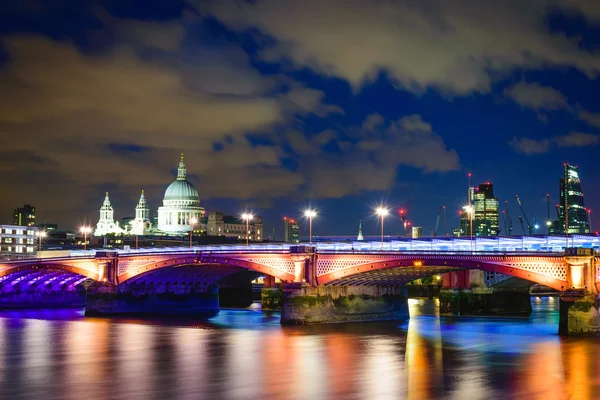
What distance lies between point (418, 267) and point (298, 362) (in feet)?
88.1

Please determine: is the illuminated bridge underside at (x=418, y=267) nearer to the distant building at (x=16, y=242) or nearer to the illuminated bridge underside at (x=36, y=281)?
the illuminated bridge underside at (x=36, y=281)

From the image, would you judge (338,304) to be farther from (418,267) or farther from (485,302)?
(485,302)

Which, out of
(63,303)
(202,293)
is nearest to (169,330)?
(202,293)

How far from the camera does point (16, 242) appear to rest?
544 feet

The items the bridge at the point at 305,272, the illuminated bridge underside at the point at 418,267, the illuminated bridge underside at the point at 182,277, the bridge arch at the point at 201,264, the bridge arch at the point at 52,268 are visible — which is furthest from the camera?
the bridge arch at the point at 52,268

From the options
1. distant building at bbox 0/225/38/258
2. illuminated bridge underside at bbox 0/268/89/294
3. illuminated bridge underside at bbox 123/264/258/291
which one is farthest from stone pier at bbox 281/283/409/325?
distant building at bbox 0/225/38/258

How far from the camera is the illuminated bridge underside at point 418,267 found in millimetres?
69125

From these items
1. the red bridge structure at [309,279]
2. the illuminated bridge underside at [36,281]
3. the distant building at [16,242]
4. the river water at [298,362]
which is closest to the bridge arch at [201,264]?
the red bridge structure at [309,279]

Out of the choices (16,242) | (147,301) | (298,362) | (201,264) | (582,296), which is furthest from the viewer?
(16,242)

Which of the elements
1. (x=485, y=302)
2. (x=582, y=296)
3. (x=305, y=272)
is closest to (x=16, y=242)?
(x=485, y=302)

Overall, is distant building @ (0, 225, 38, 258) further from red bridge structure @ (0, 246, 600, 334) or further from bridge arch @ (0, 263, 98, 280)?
bridge arch @ (0, 263, 98, 280)

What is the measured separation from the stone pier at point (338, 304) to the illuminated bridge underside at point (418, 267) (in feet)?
5.19

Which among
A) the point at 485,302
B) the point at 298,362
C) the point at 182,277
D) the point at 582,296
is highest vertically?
the point at 182,277

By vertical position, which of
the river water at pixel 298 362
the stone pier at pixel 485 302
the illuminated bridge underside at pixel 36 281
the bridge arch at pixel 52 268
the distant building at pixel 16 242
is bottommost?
the river water at pixel 298 362
